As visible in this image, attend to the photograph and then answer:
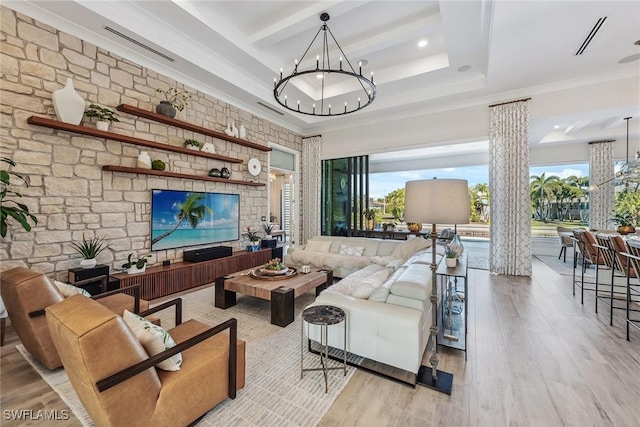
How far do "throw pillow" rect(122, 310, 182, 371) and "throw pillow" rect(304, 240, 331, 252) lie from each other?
148 inches

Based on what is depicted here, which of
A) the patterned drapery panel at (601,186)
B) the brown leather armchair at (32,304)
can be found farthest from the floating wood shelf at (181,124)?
the patterned drapery panel at (601,186)

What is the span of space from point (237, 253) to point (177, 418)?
12.9ft

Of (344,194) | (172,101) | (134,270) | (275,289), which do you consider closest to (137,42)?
(172,101)

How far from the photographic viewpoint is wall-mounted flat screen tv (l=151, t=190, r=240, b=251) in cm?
421

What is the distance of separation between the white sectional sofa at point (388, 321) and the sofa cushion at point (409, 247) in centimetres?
203

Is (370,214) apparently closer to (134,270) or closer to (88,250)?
(134,270)

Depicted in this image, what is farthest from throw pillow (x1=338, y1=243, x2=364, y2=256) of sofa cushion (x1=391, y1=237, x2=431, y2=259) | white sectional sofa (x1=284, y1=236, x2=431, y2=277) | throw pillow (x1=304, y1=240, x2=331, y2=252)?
sofa cushion (x1=391, y1=237, x2=431, y2=259)

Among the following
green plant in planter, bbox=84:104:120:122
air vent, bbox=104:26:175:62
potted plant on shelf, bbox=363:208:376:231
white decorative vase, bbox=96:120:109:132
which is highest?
air vent, bbox=104:26:175:62

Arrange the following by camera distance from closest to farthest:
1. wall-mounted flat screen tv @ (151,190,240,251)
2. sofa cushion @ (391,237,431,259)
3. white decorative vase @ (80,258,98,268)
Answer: white decorative vase @ (80,258,98,268) → wall-mounted flat screen tv @ (151,190,240,251) → sofa cushion @ (391,237,431,259)

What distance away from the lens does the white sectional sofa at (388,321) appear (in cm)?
198

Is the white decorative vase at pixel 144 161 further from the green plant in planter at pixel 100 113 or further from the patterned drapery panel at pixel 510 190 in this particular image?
the patterned drapery panel at pixel 510 190

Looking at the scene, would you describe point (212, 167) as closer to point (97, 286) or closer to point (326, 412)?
point (97, 286)

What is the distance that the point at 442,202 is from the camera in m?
1.89

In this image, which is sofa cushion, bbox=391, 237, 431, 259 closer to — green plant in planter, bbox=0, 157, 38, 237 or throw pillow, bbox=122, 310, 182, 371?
throw pillow, bbox=122, 310, 182, 371
